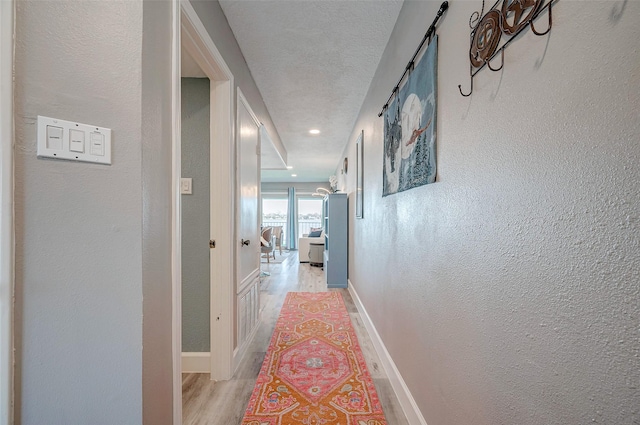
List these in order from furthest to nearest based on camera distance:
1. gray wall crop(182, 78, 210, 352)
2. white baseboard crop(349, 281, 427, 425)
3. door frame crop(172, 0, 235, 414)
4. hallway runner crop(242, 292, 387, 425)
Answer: gray wall crop(182, 78, 210, 352) < door frame crop(172, 0, 235, 414) < hallway runner crop(242, 292, 387, 425) < white baseboard crop(349, 281, 427, 425)

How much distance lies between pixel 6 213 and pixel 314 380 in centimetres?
172

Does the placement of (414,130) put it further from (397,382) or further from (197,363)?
(197,363)

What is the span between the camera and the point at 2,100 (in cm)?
71

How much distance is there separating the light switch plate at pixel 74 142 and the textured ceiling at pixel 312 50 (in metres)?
1.26

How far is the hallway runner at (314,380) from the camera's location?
1.43 meters

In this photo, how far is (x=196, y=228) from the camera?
1.87 metres

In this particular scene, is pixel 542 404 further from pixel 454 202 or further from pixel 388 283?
pixel 388 283

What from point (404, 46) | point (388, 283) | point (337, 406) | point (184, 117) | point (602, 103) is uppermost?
point (404, 46)

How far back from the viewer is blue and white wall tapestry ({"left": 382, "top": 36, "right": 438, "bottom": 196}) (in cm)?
113

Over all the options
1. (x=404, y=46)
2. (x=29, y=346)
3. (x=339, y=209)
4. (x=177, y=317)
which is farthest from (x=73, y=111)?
(x=339, y=209)

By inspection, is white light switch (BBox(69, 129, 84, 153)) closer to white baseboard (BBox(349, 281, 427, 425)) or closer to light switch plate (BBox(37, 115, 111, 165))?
light switch plate (BBox(37, 115, 111, 165))

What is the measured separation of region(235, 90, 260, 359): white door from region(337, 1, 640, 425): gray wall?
4.52 ft

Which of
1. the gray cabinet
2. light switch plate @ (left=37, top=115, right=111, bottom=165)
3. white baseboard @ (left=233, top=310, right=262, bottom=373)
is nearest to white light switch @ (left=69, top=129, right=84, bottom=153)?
light switch plate @ (left=37, top=115, right=111, bottom=165)

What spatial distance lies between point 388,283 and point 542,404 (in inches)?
48.8
